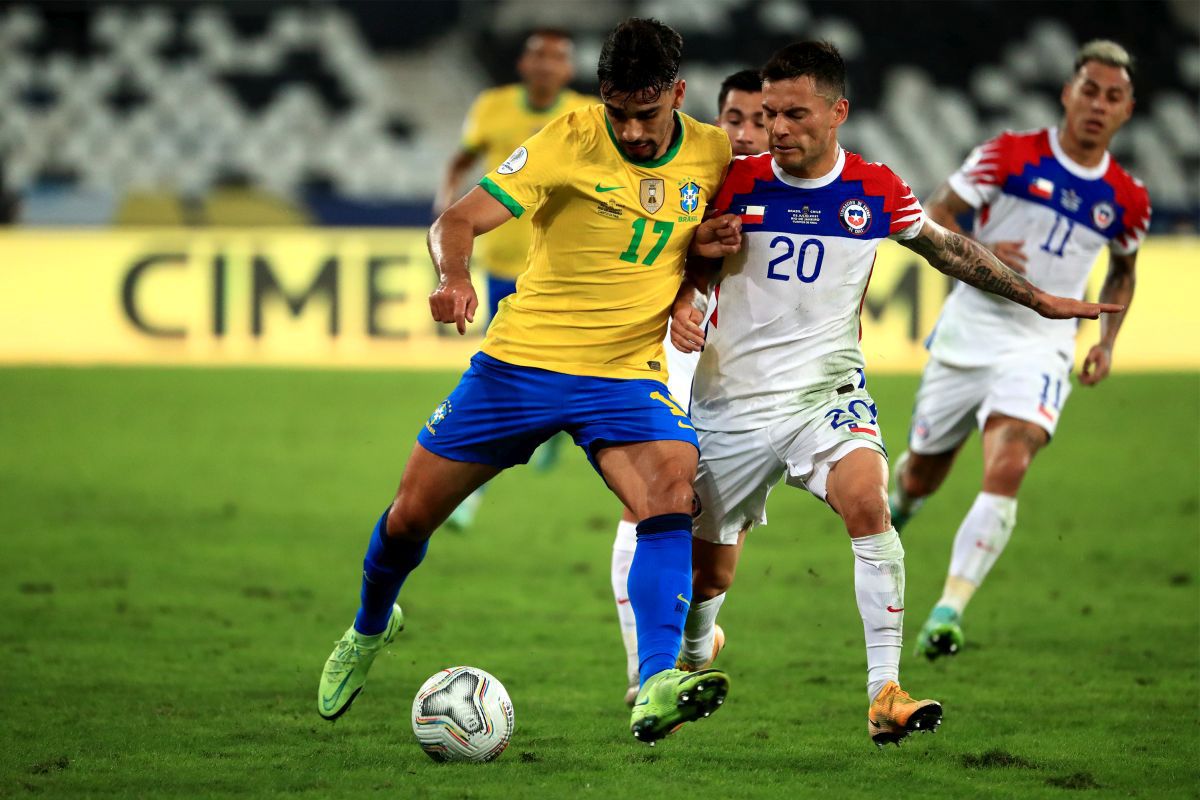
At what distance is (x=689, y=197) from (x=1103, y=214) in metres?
2.63

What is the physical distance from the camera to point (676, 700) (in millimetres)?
4258

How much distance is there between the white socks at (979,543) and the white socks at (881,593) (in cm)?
173

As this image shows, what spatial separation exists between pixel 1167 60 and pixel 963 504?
12452 mm

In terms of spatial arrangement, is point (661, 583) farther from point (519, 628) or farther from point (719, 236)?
point (519, 628)

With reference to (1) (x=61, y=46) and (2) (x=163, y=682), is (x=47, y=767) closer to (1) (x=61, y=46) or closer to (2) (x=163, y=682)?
(2) (x=163, y=682)

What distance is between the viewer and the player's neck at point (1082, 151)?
678 cm

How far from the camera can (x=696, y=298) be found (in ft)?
18.4

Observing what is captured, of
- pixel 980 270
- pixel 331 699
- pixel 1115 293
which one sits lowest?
pixel 331 699

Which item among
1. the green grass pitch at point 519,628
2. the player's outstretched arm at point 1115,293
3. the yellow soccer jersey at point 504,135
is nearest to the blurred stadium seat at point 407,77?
the green grass pitch at point 519,628

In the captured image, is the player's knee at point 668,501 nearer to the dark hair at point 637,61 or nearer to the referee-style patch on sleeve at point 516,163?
the referee-style patch on sleeve at point 516,163

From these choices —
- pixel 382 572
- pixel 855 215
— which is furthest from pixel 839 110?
pixel 382 572

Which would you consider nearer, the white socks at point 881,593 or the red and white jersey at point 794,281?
the white socks at point 881,593

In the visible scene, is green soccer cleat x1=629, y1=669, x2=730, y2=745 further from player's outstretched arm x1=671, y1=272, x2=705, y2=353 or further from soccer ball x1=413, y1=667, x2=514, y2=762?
player's outstretched arm x1=671, y1=272, x2=705, y2=353

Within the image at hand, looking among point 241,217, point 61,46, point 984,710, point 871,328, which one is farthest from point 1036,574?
point 61,46
